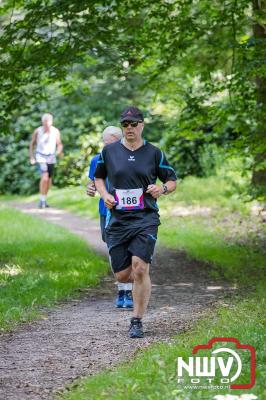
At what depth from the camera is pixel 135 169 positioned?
7.77 metres

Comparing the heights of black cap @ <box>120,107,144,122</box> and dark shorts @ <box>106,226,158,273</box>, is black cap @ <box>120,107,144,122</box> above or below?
above

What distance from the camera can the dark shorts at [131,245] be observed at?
775 cm

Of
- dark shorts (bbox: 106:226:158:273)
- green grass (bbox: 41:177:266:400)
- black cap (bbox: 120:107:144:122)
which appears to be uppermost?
black cap (bbox: 120:107:144:122)

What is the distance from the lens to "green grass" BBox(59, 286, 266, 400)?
5.34 metres

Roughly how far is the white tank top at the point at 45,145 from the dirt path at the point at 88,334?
Result: 7.87 metres

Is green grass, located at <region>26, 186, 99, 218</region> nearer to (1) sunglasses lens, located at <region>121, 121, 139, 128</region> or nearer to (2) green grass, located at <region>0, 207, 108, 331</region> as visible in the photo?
Result: (2) green grass, located at <region>0, 207, 108, 331</region>

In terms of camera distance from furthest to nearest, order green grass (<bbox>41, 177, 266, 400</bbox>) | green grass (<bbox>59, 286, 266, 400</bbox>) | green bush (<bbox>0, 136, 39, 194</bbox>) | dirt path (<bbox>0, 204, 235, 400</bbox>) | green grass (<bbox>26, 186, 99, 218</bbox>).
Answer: green bush (<bbox>0, 136, 39, 194</bbox>) → green grass (<bbox>26, 186, 99, 218</bbox>) → dirt path (<bbox>0, 204, 235, 400</bbox>) → green grass (<bbox>41, 177, 266, 400</bbox>) → green grass (<bbox>59, 286, 266, 400</bbox>)

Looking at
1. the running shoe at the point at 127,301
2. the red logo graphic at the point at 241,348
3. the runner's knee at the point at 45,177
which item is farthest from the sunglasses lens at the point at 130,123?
the runner's knee at the point at 45,177

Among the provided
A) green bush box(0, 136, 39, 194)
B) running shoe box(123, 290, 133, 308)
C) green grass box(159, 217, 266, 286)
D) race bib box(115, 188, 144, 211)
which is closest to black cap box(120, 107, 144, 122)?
race bib box(115, 188, 144, 211)

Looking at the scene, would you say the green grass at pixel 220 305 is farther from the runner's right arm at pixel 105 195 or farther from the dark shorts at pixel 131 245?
the runner's right arm at pixel 105 195

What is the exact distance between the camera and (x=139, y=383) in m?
5.64

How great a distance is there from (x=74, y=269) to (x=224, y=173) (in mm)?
10796

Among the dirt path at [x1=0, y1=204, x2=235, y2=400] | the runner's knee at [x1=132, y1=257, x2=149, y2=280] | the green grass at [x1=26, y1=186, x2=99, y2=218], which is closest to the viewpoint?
the dirt path at [x1=0, y1=204, x2=235, y2=400]

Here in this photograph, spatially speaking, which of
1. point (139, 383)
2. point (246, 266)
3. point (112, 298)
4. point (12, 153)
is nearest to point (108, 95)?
point (12, 153)
